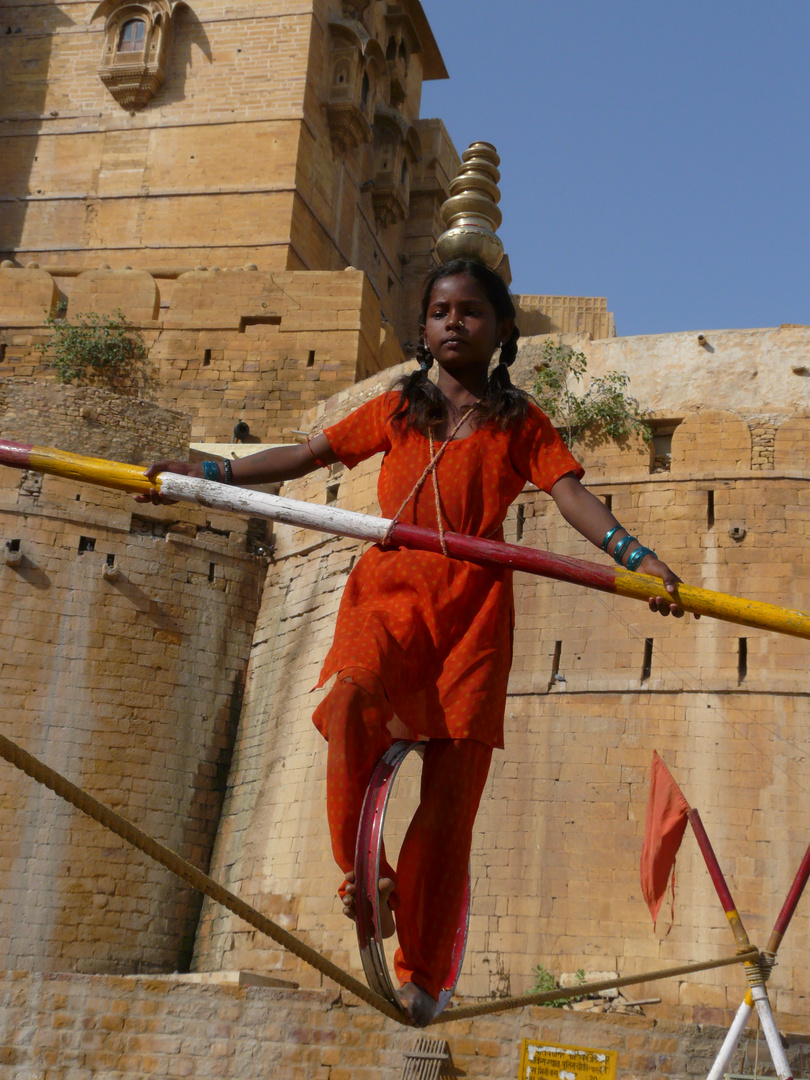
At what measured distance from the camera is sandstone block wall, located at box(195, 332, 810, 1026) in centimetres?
1115

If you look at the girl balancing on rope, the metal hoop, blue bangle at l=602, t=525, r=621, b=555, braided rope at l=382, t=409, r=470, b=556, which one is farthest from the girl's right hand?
blue bangle at l=602, t=525, r=621, b=555

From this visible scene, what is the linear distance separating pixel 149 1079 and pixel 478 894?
3235 millimetres

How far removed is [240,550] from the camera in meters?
15.4

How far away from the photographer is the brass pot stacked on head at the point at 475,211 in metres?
5.95

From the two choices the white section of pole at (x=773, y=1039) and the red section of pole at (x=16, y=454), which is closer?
the red section of pole at (x=16, y=454)

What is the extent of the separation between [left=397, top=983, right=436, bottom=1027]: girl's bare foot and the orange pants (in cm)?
3

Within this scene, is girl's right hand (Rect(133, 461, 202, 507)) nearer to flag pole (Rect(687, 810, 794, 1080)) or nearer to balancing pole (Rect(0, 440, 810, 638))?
balancing pole (Rect(0, 440, 810, 638))

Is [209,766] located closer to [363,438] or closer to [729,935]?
[729,935]

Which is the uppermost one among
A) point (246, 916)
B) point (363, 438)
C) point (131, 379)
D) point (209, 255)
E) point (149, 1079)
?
point (209, 255)

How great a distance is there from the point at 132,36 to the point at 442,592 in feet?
78.4

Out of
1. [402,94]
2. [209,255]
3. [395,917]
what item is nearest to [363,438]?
[395,917]

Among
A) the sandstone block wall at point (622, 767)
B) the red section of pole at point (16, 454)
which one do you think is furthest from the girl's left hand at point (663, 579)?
the sandstone block wall at point (622, 767)

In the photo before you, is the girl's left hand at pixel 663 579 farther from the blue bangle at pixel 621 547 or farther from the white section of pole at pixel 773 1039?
the white section of pole at pixel 773 1039

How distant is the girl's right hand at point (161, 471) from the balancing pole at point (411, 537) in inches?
0.7
